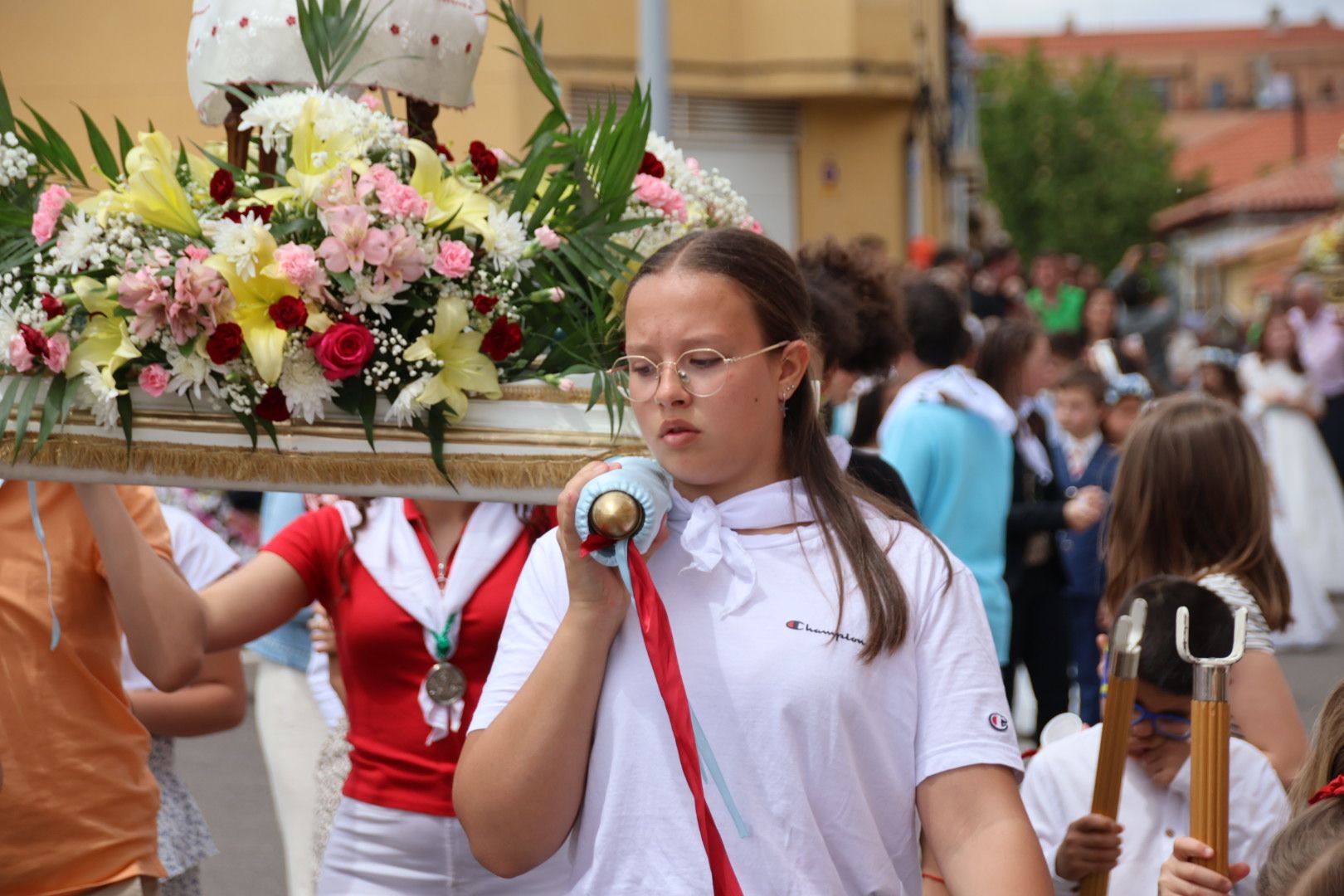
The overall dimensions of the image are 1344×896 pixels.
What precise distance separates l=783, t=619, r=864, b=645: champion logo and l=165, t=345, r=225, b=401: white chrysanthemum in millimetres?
1109

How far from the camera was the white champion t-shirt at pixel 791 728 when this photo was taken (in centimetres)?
216

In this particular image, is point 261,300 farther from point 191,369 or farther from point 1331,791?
point 1331,791

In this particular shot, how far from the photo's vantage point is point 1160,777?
3.30 meters

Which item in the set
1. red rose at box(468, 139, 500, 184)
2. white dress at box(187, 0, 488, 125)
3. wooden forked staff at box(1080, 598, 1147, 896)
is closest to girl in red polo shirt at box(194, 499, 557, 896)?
red rose at box(468, 139, 500, 184)

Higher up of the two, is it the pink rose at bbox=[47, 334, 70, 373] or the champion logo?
the pink rose at bbox=[47, 334, 70, 373]

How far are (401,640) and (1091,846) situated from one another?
135 cm

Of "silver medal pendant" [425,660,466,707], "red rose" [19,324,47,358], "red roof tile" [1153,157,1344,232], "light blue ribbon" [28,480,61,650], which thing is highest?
"red roof tile" [1153,157,1344,232]

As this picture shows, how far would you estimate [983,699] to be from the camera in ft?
7.34

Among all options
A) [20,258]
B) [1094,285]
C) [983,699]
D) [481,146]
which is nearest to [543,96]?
[481,146]

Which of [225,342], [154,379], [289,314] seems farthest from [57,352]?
[289,314]

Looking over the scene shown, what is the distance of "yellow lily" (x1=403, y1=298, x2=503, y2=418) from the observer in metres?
2.80

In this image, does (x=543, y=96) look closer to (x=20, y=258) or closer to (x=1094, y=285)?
(x=20, y=258)

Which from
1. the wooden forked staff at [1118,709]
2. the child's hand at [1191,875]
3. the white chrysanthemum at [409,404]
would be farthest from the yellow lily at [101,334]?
the child's hand at [1191,875]

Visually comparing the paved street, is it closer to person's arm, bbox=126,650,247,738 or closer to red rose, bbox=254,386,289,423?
person's arm, bbox=126,650,247,738
